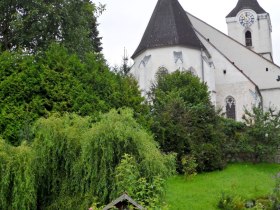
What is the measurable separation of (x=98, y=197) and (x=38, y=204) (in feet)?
5.80

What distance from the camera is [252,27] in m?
59.3

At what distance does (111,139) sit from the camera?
14.9m

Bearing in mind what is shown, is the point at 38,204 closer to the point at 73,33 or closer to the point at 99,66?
the point at 99,66

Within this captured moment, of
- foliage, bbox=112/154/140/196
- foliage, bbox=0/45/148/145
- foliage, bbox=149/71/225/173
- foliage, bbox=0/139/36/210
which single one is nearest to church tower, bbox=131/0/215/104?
foliage, bbox=149/71/225/173

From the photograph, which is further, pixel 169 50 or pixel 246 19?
pixel 246 19

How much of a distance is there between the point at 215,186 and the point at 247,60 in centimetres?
2810

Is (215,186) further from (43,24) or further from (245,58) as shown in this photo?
(245,58)

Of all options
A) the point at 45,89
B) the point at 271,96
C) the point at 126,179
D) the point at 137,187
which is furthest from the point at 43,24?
the point at 271,96

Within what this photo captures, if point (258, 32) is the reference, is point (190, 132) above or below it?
below

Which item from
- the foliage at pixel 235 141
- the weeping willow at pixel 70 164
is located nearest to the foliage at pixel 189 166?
the foliage at pixel 235 141

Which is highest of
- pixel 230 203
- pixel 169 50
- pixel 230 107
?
pixel 169 50

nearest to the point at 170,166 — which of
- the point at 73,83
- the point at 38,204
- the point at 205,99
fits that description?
the point at 38,204

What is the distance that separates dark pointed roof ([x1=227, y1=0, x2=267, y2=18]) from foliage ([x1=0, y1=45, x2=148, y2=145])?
41013 mm

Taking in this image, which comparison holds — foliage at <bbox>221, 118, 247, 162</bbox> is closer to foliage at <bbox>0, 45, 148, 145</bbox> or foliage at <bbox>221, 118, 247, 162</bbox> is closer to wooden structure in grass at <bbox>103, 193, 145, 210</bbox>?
foliage at <bbox>0, 45, 148, 145</bbox>
